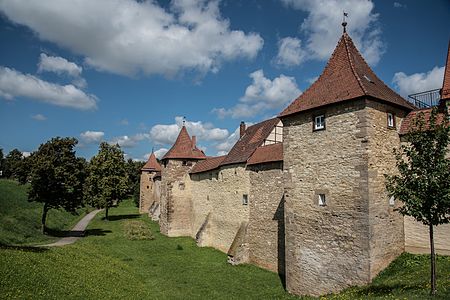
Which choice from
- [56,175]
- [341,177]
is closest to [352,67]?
[341,177]

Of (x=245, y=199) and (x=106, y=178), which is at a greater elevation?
(x=106, y=178)

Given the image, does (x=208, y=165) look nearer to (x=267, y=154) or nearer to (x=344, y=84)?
(x=267, y=154)

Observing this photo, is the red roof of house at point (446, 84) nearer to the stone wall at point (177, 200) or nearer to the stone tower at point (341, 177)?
the stone tower at point (341, 177)

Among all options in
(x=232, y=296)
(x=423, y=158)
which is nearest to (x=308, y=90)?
(x=423, y=158)

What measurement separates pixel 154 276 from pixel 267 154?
9.25 meters

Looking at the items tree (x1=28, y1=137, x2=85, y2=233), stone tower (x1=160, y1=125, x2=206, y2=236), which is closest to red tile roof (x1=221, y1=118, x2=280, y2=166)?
stone tower (x1=160, y1=125, x2=206, y2=236)

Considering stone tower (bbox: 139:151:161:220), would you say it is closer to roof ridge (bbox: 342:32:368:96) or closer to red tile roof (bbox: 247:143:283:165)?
red tile roof (bbox: 247:143:283:165)

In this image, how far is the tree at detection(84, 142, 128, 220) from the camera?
128 feet

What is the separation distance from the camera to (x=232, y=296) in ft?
48.5

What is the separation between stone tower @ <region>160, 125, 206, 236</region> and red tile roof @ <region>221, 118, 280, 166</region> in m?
8.02

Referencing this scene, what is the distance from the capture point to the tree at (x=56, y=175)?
2611cm

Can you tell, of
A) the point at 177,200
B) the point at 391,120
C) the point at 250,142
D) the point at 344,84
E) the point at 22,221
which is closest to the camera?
the point at 391,120

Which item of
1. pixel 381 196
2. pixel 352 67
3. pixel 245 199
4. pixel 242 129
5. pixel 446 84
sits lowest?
pixel 245 199

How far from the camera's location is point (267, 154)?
64.0 ft
